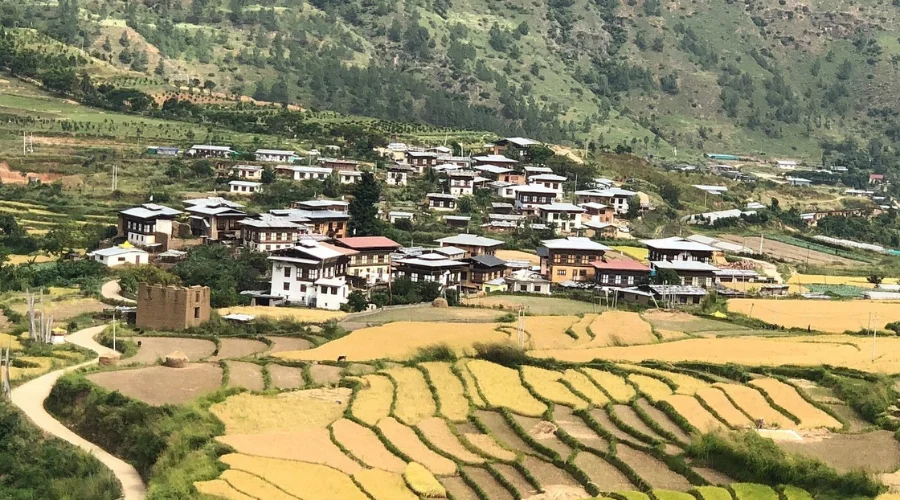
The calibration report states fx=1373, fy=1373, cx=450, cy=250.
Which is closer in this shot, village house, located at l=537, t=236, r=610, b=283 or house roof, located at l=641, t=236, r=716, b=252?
village house, located at l=537, t=236, r=610, b=283

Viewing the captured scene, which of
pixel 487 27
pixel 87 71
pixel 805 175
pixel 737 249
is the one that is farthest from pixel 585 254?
pixel 487 27

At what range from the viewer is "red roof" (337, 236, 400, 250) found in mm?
59875

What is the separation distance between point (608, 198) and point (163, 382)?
163 feet

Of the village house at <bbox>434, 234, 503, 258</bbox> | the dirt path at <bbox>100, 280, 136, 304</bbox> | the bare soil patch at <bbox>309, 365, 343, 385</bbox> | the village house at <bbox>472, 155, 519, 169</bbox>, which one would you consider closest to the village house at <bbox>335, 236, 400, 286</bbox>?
the village house at <bbox>434, 234, 503, 258</bbox>

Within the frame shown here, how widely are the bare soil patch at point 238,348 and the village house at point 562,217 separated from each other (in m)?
33.0

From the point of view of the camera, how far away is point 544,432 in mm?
30812

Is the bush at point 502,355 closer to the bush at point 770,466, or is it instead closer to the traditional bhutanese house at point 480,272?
the bush at point 770,466

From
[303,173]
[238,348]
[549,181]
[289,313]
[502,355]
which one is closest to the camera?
[502,355]

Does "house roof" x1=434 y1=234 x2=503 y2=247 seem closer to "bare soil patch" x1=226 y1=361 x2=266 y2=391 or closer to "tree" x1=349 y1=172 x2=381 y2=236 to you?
"tree" x1=349 y1=172 x2=381 y2=236

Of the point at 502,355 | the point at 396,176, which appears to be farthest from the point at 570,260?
the point at 502,355

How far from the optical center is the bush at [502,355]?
128 feet

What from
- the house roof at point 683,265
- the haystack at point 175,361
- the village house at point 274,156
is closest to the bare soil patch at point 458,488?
the haystack at point 175,361

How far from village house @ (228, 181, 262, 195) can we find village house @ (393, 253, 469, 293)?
16072 mm

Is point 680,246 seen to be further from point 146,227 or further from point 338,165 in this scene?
point 146,227
